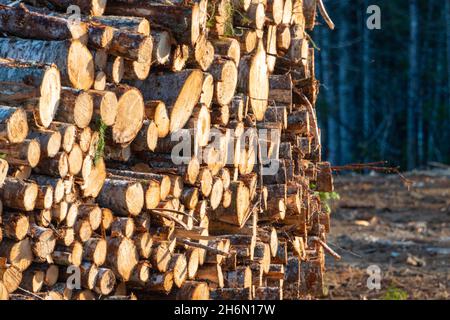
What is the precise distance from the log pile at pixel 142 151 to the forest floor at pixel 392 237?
1.26 meters

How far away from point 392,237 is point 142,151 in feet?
23.7

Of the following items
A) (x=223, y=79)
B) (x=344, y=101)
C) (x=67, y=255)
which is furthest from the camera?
(x=344, y=101)

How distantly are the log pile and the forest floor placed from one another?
49.7 inches

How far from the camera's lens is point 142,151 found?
515cm

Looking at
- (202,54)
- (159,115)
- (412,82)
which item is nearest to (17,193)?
(159,115)

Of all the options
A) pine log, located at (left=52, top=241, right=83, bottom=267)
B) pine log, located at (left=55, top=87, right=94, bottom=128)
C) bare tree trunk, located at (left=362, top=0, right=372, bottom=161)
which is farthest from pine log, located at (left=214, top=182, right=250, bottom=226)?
bare tree trunk, located at (left=362, top=0, right=372, bottom=161)

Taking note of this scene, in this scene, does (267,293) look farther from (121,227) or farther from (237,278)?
(121,227)

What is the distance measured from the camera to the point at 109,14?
504cm

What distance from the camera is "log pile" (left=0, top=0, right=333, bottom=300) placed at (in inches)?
164

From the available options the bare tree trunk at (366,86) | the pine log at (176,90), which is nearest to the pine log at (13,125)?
the pine log at (176,90)

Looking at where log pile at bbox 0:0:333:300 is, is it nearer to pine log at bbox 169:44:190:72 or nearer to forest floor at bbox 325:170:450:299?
pine log at bbox 169:44:190:72

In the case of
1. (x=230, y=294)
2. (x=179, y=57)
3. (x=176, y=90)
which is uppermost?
(x=179, y=57)
